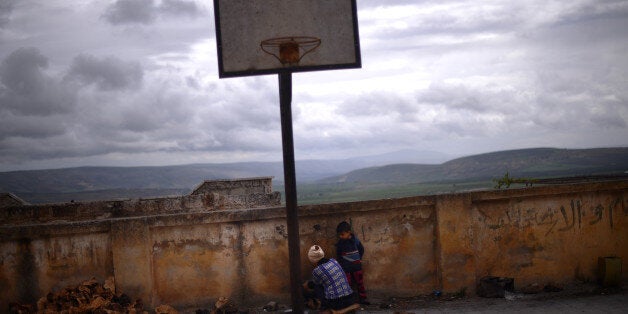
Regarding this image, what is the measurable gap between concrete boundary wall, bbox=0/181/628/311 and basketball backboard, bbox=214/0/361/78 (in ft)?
7.04

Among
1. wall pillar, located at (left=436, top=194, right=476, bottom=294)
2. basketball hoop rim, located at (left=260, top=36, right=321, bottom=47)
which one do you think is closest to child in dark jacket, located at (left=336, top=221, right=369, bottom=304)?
wall pillar, located at (left=436, top=194, right=476, bottom=294)

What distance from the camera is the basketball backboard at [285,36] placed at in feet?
19.5

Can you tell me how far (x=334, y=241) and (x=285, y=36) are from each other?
3.06m

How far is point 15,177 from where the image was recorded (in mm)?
163750

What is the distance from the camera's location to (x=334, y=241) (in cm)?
717

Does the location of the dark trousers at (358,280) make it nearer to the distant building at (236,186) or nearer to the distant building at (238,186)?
the distant building at (236,186)

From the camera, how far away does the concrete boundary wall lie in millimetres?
6641

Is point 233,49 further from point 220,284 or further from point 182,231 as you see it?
point 220,284

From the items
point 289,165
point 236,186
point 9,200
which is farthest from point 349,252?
point 236,186

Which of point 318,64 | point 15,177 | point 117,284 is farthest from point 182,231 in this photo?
point 15,177

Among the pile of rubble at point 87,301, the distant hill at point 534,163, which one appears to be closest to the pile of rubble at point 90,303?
the pile of rubble at point 87,301

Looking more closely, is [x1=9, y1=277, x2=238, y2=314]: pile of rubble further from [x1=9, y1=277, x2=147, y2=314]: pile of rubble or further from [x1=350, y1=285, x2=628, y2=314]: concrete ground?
[x1=350, y1=285, x2=628, y2=314]: concrete ground

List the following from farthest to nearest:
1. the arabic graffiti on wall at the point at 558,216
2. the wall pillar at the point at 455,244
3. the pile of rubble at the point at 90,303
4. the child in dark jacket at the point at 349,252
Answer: the arabic graffiti on wall at the point at 558,216 → the wall pillar at the point at 455,244 → the child in dark jacket at the point at 349,252 → the pile of rubble at the point at 90,303

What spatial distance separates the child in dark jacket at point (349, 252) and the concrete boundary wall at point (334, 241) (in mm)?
299
